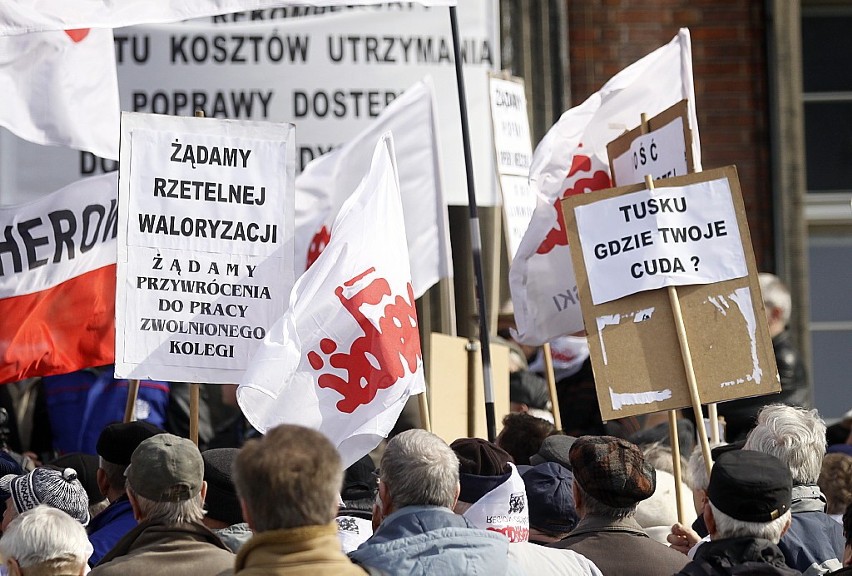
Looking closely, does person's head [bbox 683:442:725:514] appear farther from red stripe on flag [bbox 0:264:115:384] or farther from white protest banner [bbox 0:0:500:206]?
white protest banner [bbox 0:0:500:206]

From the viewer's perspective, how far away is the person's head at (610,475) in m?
4.08

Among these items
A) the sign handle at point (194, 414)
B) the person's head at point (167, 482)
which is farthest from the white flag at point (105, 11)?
the person's head at point (167, 482)

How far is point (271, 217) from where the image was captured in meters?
5.41

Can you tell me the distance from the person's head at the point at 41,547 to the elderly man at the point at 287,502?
0.89 m

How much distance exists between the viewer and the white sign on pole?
7.11m

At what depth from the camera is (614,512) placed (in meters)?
4.14

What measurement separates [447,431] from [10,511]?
259 centimetres

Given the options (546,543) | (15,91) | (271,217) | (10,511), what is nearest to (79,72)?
(15,91)

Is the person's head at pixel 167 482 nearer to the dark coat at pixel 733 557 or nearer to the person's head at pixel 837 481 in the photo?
the dark coat at pixel 733 557

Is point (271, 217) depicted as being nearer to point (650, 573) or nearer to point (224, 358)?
point (224, 358)

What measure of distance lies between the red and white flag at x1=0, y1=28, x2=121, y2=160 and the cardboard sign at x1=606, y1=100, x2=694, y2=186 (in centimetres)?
228

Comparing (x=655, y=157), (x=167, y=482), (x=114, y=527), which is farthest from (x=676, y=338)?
(x=167, y=482)

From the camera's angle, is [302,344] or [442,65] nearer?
[302,344]

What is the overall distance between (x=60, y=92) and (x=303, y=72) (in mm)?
2150
